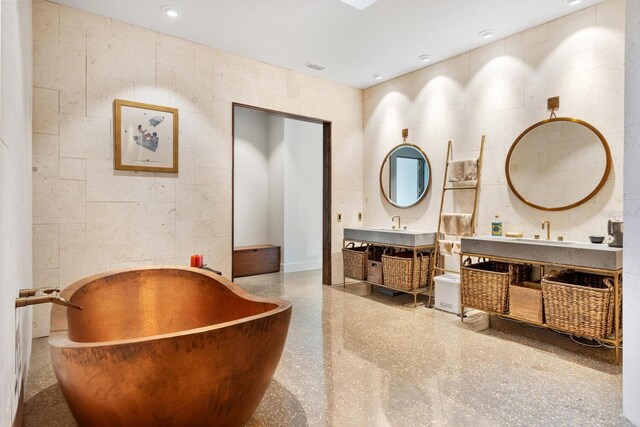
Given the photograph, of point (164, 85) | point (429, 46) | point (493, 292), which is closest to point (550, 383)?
point (493, 292)

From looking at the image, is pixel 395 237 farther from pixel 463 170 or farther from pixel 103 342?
pixel 103 342

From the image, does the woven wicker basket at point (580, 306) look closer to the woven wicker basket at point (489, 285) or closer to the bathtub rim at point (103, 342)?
the woven wicker basket at point (489, 285)

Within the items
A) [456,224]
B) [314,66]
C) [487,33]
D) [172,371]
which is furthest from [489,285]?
[314,66]

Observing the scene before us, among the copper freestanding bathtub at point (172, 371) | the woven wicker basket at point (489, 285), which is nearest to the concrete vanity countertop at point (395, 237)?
the woven wicker basket at point (489, 285)

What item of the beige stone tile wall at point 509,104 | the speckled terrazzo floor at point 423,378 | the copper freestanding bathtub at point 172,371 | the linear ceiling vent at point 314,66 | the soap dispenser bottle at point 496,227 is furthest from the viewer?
the linear ceiling vent at point 314,66

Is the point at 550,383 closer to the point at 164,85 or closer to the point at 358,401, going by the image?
the point at 358,401

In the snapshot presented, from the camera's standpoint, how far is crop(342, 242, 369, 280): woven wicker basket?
4.52m

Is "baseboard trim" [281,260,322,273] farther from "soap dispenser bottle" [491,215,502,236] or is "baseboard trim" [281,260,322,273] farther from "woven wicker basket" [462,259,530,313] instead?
"soap dispenser bottle" [491,215,502,236]

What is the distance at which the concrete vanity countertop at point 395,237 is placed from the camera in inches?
154

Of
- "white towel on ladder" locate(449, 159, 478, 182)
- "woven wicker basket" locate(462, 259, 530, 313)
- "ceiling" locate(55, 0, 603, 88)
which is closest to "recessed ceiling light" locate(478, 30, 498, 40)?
"ceiling" locate(55, 0, 603, 88)

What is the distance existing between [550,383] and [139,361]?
234cm

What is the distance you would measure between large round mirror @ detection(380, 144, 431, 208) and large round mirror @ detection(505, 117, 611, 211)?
1.03m

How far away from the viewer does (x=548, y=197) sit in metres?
3.24

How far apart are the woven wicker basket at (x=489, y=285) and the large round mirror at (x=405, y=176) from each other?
1.25m
